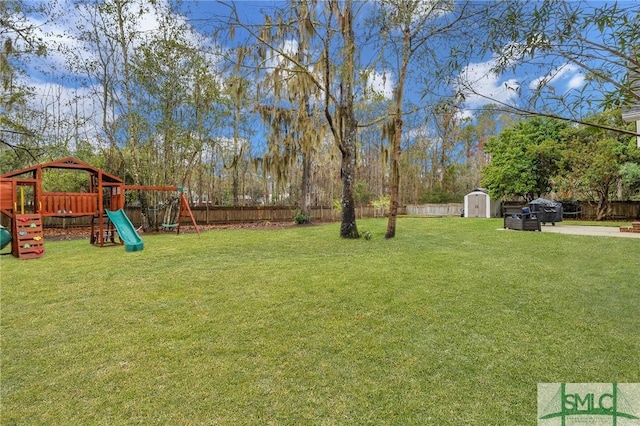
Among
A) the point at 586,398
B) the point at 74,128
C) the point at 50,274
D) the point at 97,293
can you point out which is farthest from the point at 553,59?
the point at 74,128

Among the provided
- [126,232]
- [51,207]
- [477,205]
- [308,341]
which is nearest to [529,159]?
[477,205]

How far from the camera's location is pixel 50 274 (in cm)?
417

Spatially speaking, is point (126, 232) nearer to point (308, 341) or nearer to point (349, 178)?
point (349, 178)

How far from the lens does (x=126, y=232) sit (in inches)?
271

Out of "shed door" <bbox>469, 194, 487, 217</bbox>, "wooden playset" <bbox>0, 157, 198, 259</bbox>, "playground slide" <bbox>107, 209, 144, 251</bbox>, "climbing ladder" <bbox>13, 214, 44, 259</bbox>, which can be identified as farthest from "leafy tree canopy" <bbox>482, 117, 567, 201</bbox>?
"climbing ladder" <bbox>13, 214, 44, 259</bbox>

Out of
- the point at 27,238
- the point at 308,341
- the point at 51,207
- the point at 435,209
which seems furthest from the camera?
the point at 435,209

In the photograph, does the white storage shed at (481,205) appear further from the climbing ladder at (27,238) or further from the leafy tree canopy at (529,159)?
the climbing ladder at (27,238)

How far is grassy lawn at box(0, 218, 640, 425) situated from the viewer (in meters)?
1.56

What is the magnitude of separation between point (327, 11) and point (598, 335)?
24.4 ft

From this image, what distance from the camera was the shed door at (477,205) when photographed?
1809 cm

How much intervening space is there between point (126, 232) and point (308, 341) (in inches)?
248

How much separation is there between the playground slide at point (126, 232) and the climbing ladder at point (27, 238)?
1.32 metres

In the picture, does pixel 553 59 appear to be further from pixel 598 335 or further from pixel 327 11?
pixel 327 11

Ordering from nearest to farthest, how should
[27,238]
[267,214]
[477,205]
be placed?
[27,238], [267,214], [477,205]
